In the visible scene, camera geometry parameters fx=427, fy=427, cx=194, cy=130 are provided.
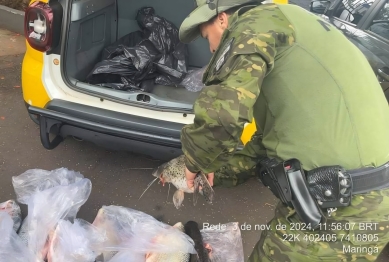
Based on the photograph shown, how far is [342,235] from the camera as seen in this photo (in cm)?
153

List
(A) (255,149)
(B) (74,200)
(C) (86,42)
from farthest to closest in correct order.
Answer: (C) (86,42), (B) (74,200), (A) (255,149)

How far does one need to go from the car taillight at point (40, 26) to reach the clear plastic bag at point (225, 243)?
4.93 ft

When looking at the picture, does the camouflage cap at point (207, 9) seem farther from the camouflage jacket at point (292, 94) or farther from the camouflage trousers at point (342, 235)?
the camouflage trousers at point (342, 235)

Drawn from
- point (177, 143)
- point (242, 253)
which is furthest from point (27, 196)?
point (242, 253)

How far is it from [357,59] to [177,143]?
1.26 meters

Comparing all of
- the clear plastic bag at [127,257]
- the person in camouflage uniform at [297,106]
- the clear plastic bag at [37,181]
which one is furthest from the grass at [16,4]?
the person in camouflage uniform at [297,106]

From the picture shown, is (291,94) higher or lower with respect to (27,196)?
higher

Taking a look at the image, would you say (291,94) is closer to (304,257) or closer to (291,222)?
(291,222)

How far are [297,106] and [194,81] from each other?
2.34 m

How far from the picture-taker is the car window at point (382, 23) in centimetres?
308

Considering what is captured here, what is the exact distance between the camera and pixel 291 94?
144 cm

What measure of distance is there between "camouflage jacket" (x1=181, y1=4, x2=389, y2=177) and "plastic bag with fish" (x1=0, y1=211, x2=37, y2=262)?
118cm

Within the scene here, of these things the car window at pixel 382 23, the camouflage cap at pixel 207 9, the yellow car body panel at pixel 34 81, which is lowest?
the yellow car body panel at pixel 34 81

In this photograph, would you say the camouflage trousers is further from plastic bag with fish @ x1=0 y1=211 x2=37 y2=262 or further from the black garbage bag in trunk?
the black garbage bag in trunk
